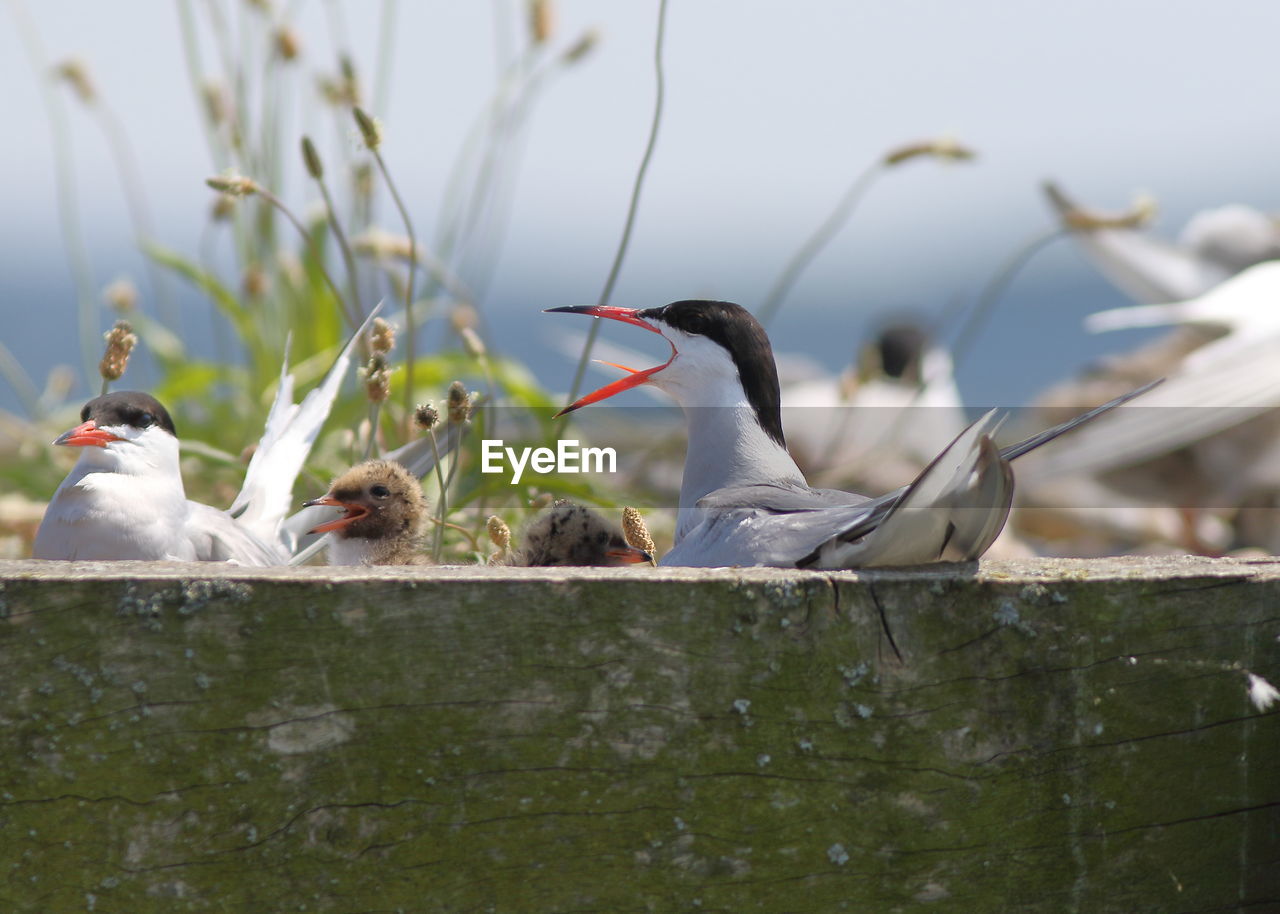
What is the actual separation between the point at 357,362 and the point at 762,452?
1524 millimetres

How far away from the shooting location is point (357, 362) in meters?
3.13

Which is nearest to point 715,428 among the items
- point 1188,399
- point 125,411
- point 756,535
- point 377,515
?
point 756,535

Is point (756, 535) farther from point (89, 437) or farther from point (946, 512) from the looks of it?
point (89, 437)

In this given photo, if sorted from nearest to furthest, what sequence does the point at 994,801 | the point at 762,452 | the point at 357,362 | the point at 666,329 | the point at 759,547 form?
the point at 994,801
the point at 759,547
the point at 762,452
the point at 666,329
the point at 357,362

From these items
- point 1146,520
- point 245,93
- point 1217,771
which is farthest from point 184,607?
point 1146,520

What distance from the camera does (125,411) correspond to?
210cm

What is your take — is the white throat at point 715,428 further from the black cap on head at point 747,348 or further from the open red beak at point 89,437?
the open red beak at point 89,437

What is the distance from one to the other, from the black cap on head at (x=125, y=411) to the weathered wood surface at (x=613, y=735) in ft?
2.62

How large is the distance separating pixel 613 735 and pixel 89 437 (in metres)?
1.11

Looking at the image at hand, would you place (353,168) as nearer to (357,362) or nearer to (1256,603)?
(357,362)

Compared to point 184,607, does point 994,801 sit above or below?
below

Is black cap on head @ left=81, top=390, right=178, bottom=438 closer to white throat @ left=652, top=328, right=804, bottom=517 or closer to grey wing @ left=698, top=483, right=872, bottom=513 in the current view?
white throat @ left=652, top=328, right=804, bottom=517

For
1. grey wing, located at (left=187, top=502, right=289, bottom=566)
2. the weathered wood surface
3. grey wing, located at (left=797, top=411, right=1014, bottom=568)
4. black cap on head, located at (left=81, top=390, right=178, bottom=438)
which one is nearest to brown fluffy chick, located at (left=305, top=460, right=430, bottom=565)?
grey wing, located at (left=187, top=502, right=289, bottom=566)

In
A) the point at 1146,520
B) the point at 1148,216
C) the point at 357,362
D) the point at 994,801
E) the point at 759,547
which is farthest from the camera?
the point at 1146,520
